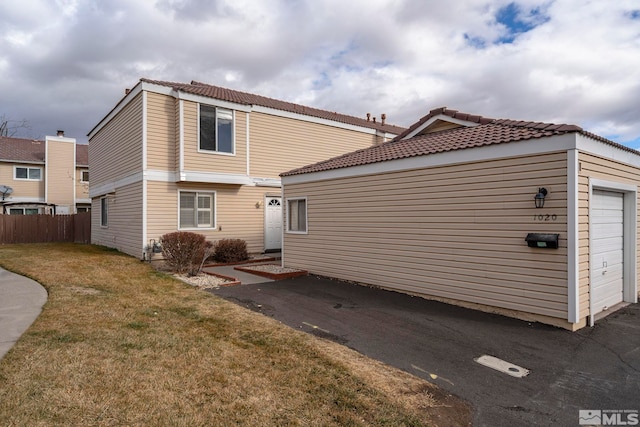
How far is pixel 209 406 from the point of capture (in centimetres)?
334

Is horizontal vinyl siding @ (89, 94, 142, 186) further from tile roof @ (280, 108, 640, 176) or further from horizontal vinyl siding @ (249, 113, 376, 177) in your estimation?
tile roof @ (280, 108, 640, 176)

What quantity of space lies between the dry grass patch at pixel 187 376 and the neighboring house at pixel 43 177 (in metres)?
24.7

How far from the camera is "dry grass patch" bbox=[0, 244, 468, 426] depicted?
126 inches

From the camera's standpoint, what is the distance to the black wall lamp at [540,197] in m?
6.10

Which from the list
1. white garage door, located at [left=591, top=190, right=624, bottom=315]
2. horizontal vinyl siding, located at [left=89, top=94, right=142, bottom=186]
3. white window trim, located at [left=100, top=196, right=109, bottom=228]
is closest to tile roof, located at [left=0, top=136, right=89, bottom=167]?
horizontal vinyl siding, located at [left=89, top=94, right=142, bottom=186]

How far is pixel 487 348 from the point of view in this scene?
5133 mm

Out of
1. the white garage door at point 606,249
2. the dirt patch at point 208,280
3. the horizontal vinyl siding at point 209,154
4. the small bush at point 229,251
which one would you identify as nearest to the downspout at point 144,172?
the horizontal vinyl siding at point 209,154

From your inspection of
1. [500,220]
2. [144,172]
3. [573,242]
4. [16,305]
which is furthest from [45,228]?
[573,242]

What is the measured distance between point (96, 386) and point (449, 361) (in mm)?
3945

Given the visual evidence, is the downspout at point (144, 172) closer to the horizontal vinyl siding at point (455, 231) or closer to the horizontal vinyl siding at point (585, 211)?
the horizontal vinyl siding at point (455, 231)

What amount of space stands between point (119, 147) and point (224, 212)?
5.32 m

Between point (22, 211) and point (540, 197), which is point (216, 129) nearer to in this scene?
point (540, 197)

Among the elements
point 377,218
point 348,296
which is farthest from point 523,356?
point 377,218

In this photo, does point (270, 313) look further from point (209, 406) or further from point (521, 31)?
point (521, 31)
